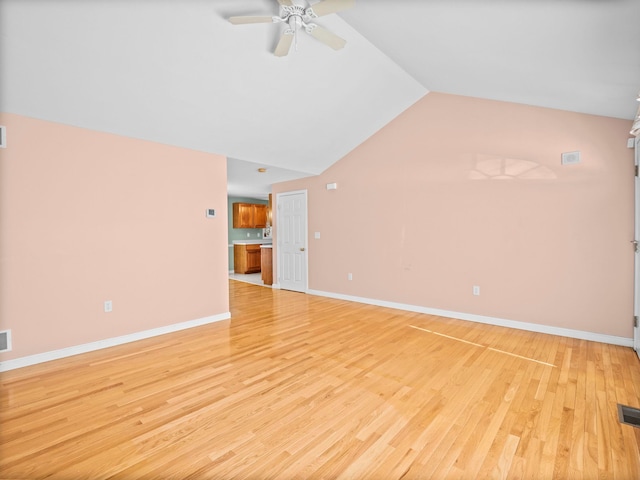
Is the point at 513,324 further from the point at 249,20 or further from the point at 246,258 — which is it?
the point at 246,258

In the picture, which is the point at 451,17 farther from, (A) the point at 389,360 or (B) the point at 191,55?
(A) the point at 389,360

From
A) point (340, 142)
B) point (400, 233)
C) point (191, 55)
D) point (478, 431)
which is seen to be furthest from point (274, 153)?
point (478, 431)

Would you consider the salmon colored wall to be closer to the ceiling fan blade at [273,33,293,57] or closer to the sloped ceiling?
the sloped ceiling

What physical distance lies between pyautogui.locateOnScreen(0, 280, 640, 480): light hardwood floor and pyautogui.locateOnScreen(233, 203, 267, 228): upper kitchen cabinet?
20.9ft

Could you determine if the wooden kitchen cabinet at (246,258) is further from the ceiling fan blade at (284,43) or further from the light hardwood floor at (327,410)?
the ceiling fan blade at (284,43)

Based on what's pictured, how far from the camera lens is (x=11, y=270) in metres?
2.87

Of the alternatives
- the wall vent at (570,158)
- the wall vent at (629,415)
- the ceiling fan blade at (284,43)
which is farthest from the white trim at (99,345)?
the wall vent at (570,158)

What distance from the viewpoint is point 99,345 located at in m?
3.38

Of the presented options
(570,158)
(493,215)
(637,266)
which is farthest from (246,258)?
(637,266)

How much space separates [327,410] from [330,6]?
9.55 ft

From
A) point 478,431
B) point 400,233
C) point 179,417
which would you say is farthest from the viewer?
point 400,233

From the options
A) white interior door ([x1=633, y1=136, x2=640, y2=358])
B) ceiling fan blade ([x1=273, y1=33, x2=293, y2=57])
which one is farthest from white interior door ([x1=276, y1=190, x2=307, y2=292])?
white interior door ([x1=633, y1=136, x2=640, y2=358])

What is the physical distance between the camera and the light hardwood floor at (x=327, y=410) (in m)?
1.65

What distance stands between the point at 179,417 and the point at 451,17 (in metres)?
3.62
